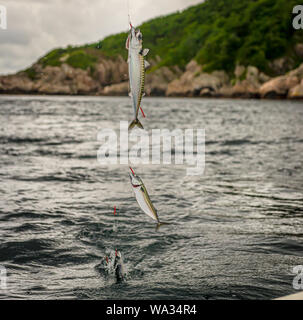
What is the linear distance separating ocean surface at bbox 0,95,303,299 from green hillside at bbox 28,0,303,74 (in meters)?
93.7

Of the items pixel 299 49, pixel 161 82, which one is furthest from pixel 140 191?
pixel 161 82

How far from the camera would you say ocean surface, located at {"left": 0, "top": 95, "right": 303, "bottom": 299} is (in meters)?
6.46

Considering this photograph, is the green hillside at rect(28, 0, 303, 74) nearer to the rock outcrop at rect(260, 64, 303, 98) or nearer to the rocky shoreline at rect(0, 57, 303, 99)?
the rocky shoreline at rect(0, 57, 303, 99)

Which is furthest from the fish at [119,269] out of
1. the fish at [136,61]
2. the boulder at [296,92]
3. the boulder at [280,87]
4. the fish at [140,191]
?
the boulder at [280,87]

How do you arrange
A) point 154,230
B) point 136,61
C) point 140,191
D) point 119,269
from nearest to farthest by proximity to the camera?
point 136,61 < point 140,191 < point 119,269 < point 154,230

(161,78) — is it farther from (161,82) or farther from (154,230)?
(154,230)

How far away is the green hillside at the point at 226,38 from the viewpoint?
12962 centimetres

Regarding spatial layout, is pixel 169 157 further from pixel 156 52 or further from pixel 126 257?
pixel 156 52

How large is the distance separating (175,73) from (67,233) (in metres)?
157

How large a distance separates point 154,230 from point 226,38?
505 feet

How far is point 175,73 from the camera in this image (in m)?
161

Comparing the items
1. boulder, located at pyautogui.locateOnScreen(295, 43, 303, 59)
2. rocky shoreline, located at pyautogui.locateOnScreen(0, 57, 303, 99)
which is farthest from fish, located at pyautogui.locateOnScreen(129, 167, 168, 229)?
boulder, located at pyautogui.locateOnScreen(295, 43, 303, 59)

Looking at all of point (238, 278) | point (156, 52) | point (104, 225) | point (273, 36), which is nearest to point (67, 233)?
point (104, 225)

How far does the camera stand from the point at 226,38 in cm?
15250
